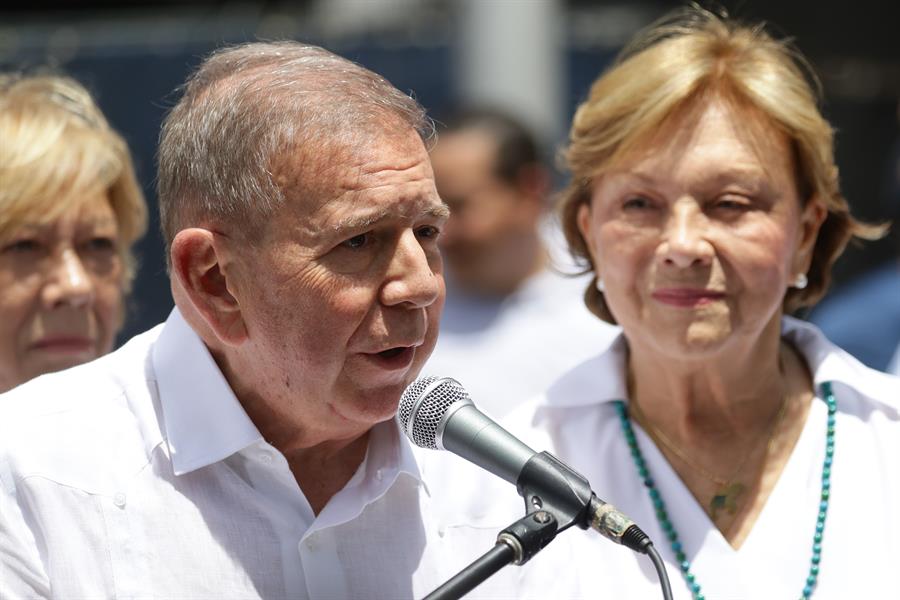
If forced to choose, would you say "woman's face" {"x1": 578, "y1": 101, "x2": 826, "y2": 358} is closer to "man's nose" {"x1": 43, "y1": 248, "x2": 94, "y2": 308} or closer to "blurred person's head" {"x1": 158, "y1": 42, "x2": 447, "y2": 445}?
"blurred person's head" {"x1": 158, "y1": 42, "x2": 447, "y2": 445}

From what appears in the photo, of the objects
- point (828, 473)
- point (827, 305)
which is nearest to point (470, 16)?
point (827, 305)

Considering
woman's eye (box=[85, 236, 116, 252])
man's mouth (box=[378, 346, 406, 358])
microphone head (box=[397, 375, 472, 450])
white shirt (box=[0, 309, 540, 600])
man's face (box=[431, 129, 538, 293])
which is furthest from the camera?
man's face (box=[431, 129, 538, 293])

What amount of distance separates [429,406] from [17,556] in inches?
32.3

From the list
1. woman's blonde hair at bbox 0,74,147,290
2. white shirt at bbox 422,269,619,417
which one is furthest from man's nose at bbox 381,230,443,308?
white shirt at bbox 422,269,619,417

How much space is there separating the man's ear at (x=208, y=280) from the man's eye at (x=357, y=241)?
0.26 metres

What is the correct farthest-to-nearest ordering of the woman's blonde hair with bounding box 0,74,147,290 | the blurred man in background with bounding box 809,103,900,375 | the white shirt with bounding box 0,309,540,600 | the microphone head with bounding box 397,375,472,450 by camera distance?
the blurred man in background with bounding box 809,103,900,375 < the woman's blonde hair with bounding box 0,74,147,290 < the white shirt with bounding box 0,309,540,600 < the microphone head with bounding box 397,375,472,450

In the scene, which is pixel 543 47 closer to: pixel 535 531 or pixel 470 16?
pixel 470 16

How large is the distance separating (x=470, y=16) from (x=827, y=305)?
2759mm

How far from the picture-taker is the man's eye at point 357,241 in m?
2.61

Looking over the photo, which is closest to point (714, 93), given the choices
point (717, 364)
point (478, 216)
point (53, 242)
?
point (717, 364)

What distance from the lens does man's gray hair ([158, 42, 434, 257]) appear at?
2.61 metres

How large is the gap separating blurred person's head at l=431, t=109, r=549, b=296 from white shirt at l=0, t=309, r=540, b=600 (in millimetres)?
2911

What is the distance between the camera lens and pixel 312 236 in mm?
2598

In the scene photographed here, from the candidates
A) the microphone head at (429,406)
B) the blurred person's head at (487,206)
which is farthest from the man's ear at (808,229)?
the blurred person's head at (487,206)
